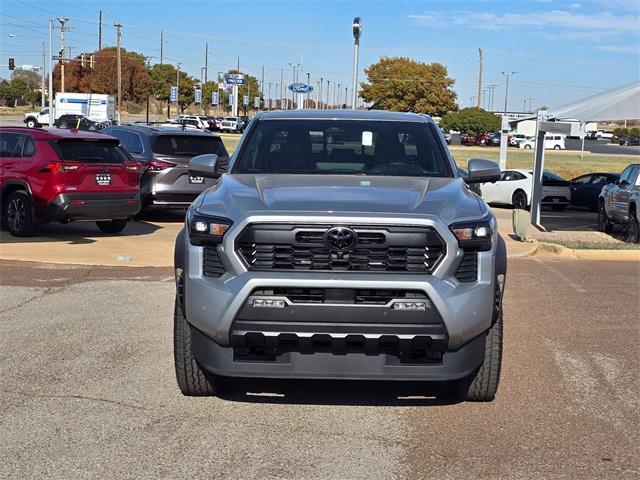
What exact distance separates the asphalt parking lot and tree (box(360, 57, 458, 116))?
88831 mm

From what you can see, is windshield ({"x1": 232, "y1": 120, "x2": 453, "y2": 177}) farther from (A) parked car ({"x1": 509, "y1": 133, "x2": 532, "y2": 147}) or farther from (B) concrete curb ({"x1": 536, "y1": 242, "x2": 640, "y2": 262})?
(A) parked car ({"x1": 509, "y1": 133, "x2": 532, "y2": 147})

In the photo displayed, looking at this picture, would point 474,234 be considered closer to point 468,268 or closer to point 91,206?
point 468,268

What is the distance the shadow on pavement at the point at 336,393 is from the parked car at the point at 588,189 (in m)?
22.8

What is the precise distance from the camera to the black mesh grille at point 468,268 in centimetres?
488

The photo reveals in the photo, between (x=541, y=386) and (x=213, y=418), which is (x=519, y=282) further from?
(x=213, y=418)

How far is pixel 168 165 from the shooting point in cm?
1602

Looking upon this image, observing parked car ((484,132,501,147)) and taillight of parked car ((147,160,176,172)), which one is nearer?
taillight of parked car ((147,160,176,172))

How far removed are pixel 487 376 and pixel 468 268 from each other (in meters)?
0.91

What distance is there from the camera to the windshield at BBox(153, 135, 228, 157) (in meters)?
16.1

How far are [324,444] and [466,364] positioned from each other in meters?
0.94

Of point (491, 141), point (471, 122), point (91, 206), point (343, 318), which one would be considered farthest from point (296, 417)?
point (471, 122)

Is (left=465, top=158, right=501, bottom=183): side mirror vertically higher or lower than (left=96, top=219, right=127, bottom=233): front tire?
higher

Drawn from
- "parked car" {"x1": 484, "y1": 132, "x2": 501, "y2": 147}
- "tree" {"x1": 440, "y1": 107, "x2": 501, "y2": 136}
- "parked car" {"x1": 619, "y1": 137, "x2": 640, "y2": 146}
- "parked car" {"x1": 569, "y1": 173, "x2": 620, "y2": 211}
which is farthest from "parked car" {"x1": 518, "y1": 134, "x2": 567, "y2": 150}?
"parked car" {"x1": 569, "y1": 173, "x2": 620, "y2": 211}

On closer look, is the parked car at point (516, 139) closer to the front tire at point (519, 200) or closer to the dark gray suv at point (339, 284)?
the front tire at point (519, 200)
